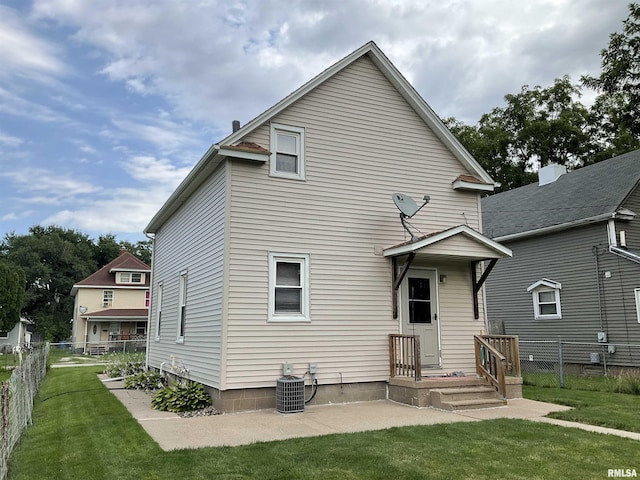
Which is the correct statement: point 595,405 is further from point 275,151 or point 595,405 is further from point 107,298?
point 107,298

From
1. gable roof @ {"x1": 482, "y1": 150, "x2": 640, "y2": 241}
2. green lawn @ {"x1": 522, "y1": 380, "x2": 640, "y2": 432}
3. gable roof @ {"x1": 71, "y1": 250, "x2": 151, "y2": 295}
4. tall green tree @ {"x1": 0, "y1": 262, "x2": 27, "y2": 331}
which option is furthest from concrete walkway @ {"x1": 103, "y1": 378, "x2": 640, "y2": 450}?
gable roof @ {"x1": 71, "y1": 250, "x2": 151, "y2": 295}

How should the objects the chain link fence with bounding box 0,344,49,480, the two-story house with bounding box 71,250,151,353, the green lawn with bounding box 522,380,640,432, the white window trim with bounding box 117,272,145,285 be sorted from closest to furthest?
the chain link fence with bounding box 0,344,49,480 → the green lawn with bounding box 522,380,640,432 → the two-story house with bounding box 71,250,151,353 → the white window trim with bounding box 117,272,145,285

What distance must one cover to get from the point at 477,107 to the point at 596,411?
94.2 ft

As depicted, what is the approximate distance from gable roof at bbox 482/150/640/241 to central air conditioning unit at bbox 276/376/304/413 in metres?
10.8

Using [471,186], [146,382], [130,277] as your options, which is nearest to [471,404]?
[471,186]

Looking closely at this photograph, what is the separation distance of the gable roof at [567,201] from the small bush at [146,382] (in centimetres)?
1239

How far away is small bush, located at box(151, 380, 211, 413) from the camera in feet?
28.9

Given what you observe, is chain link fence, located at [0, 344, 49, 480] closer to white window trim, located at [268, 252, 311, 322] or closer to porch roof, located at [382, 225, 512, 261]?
white window trim, located at [268, 252, 311, 322]

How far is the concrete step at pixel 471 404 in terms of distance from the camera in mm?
8516

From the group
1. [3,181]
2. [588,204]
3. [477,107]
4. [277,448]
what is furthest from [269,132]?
[3,181]

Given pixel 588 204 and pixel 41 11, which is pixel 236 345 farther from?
pixel 588 204

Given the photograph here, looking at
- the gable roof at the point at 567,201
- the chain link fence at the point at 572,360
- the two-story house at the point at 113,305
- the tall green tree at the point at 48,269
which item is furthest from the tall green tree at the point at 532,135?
the tall green tree at the point at 48,269

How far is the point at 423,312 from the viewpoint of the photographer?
10523mm

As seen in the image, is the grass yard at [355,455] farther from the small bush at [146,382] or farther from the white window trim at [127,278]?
the white window trim at [127,278]
